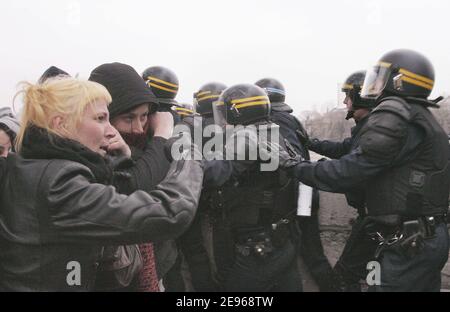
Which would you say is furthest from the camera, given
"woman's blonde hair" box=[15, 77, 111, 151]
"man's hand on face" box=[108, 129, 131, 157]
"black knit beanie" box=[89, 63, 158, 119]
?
"black knit beanie" box=[89, 63, 158, 119]

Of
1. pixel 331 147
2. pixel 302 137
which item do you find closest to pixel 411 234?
pixel 302 137

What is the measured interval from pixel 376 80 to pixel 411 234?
123 centimetres

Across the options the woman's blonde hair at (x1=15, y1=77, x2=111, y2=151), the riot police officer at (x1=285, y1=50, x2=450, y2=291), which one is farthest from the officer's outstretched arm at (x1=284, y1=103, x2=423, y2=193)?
the woman's blonde hair at (x1=15, y1=77, x2=111, y2=151)

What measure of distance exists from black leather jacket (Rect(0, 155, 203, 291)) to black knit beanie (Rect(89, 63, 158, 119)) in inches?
30.9

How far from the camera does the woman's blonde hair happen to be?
5.81 feet

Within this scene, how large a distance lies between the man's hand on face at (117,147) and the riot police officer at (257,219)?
3.90 feet

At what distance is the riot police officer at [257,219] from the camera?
11.1ft

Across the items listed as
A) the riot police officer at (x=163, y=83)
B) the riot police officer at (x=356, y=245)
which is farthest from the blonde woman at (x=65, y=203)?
the riot police officer at (x=163, y=83)

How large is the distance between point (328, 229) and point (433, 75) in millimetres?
1839

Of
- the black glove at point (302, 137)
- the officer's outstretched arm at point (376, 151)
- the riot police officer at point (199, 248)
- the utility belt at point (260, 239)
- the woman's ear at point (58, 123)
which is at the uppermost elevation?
the woman's ear at point (58, 123)

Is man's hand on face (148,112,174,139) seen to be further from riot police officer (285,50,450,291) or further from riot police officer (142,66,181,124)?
riot police officer (142,66,181,124)

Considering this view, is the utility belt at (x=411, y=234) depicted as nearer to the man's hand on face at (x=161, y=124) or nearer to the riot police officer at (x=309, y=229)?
the riot police officer at (x=309, y=229)

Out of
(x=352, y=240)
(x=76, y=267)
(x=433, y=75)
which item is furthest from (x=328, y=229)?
(x=76, y=267)

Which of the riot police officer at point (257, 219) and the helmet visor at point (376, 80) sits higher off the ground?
the helmet visor at point (376, 80)
